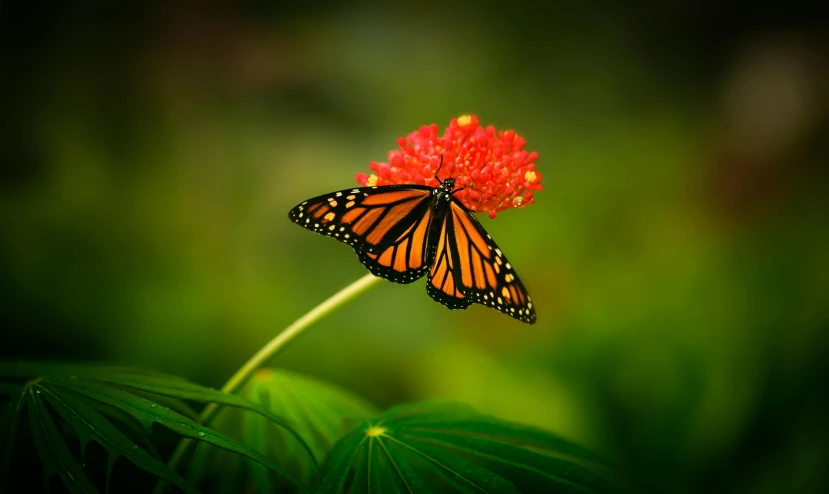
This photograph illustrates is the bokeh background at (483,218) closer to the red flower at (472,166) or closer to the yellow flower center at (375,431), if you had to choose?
the red flower at (472,166)

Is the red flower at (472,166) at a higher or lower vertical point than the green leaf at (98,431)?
higher

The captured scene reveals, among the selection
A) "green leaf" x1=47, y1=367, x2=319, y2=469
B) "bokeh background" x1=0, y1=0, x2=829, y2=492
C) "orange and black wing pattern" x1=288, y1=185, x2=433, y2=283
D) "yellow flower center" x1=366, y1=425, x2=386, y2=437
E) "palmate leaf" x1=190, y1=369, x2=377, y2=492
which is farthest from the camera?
"bokeh background" x1=0, y1=0, x2=829, y2=492

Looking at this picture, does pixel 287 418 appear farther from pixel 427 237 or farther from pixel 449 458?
pixel 427 237

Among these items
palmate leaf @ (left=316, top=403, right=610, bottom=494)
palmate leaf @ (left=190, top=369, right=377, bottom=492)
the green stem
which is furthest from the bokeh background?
palmate leaf @ (left=316, top=403, right=610, bottom=494)

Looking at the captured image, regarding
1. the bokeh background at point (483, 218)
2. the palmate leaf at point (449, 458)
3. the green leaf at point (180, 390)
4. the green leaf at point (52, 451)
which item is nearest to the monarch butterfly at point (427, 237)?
the palmate leaf at point (449, 458)

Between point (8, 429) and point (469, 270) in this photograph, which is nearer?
point (8, 429)

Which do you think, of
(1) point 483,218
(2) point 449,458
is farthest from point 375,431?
(1) point 483,218

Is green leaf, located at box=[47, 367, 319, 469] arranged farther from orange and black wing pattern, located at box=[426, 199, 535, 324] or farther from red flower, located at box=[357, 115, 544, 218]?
red flower, located at box=[357, 115, 544, 218]
